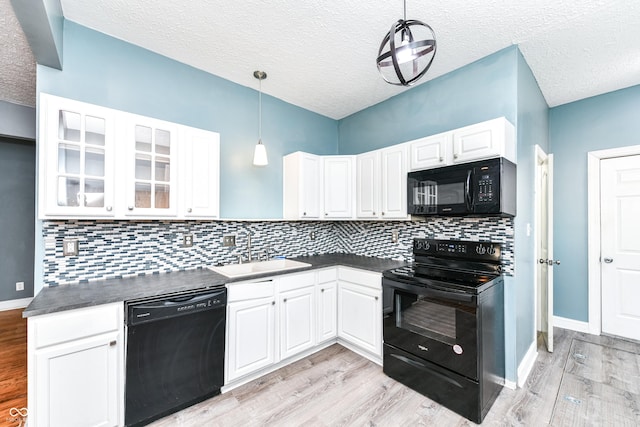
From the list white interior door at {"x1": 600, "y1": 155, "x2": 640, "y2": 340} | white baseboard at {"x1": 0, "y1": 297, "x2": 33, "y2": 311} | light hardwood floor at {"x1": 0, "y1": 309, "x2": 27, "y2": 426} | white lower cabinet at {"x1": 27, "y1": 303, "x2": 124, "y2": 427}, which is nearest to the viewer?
white lower cabinet at {"x1": 27, "y1": 303, "x2": 124, "y2": 427}

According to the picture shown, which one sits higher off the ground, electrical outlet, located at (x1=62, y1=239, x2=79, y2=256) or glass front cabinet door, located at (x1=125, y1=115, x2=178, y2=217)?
glass front cabinet door, located at (x1=125, y1=115, x2=178, y2=217)

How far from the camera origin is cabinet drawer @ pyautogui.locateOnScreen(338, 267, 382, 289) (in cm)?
248

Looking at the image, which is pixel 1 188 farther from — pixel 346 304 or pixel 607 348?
pixel 607 348

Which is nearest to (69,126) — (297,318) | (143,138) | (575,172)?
(143,138)

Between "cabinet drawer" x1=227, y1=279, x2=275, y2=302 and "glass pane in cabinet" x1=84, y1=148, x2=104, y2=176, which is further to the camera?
"cabinet drawer" x1=227, y1=279, x2=275, y2=302

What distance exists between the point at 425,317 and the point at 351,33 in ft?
7.42

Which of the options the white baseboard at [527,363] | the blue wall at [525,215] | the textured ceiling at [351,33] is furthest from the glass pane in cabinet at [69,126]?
the white baseboard at [527,363]

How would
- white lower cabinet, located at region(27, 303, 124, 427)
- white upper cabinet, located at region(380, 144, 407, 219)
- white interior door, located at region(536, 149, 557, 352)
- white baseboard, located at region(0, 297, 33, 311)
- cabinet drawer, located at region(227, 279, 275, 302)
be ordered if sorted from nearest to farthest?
white lower cabinet, located at region(27, 303, 124, 427) < cabinet drawer, located at region(227, 279, 275, 302) < white upper cabinet, located at region(380, 144, 407, 219) < white interior door, located at region(536, 149, 557, 352) < white baseboard, located at region(0, 297, 33, 311)

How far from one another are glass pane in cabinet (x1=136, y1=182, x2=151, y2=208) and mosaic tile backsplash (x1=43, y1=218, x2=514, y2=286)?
32 cm

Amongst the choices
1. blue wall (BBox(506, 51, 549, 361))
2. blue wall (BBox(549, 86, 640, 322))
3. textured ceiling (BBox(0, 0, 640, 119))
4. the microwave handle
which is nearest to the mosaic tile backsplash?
blue wall (BBox(506, 51, 549, 361))

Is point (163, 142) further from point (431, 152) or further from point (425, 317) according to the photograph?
point (425, 317)

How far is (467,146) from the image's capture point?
219 cm

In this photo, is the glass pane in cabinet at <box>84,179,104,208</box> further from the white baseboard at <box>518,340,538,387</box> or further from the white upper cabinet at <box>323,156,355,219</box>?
the white baseboard at <box>518,340,538,387</box>

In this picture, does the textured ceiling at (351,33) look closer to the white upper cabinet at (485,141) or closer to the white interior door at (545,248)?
the white upper cabinet at (485,141)
